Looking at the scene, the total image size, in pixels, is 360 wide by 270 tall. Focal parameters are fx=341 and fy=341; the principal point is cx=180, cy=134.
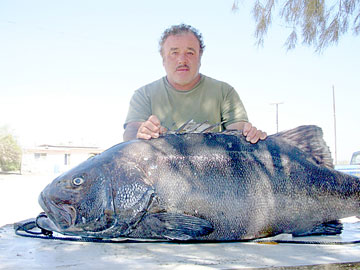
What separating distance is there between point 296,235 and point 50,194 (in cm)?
202

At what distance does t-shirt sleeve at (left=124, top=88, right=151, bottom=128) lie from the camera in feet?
14.2

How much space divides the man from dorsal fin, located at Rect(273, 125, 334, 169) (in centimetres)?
120

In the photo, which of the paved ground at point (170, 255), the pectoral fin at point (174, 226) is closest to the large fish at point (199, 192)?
the pectoral fin at point (174, 226)

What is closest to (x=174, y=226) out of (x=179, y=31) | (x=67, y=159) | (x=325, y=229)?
(x=325, y=229)

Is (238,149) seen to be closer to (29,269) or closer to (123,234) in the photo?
(123,234)

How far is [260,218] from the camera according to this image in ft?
8.81

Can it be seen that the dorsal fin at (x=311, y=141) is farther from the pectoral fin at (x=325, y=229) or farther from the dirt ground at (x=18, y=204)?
the dirt ground at (x=18, y=204)

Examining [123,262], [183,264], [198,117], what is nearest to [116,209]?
[123,262]

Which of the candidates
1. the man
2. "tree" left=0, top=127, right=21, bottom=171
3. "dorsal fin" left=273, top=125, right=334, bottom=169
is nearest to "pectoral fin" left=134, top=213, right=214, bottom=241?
"dorsal fin" left=273, top=125, right=334, bottom=169

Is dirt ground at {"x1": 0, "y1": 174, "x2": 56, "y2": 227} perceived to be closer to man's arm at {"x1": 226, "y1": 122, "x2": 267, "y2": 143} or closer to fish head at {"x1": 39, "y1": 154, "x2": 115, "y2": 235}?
fish head at {"x1": 39, "y1": 154, "x2": 115, "y2": 235}

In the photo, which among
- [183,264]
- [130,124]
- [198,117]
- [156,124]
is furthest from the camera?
[198,117]

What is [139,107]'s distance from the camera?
14.7 feet

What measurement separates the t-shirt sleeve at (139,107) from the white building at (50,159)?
42.3m

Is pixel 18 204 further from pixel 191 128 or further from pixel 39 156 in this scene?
pixel 39 156
